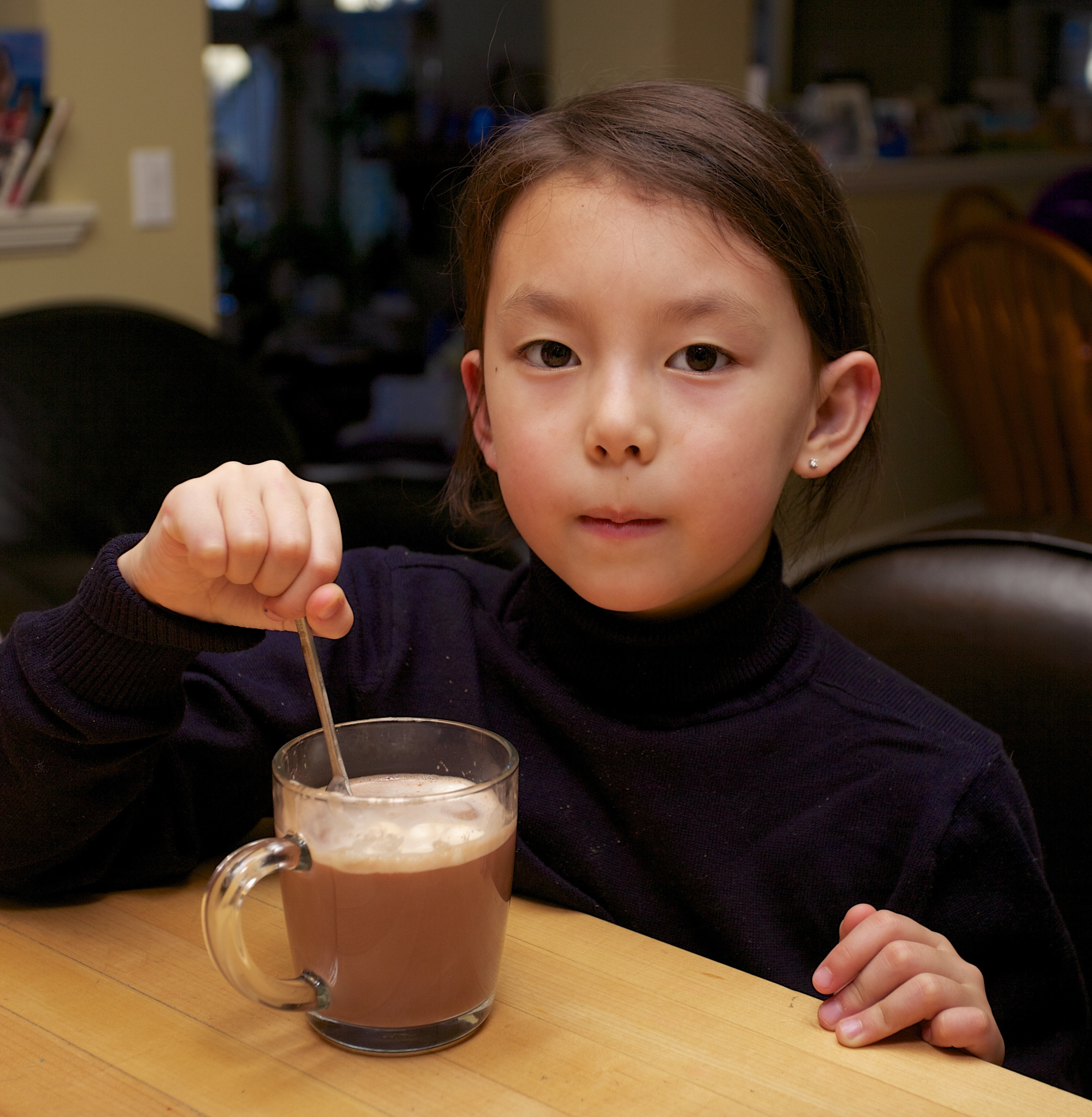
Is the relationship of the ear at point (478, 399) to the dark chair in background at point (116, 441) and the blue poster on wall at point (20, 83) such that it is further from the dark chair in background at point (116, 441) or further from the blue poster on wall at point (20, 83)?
the blue poster on wall at point (20, 83)

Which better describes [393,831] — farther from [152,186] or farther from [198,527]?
[152,186]

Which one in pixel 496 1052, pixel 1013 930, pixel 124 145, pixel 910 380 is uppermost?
pixel 124 145

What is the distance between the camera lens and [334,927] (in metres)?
0.60

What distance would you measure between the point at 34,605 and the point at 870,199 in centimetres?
307

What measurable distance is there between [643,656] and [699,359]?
0.22m

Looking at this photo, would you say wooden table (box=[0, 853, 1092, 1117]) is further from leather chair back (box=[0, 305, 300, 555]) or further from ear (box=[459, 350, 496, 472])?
leather chair back (box=[0, 305, 300, 555])

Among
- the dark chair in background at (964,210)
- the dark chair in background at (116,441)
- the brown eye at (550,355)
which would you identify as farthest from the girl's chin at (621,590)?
the dark chair in background at (964,210)

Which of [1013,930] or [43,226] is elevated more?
[43,226]

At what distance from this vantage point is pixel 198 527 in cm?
65

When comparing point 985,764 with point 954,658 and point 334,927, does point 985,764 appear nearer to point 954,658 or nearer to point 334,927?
point 954,658

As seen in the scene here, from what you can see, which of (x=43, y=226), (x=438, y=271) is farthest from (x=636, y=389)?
(x=43, y=226)

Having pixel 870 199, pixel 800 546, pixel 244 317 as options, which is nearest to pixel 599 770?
pixel 800 546

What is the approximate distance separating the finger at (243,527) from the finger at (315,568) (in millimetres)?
20

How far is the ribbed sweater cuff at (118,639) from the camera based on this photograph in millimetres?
700
